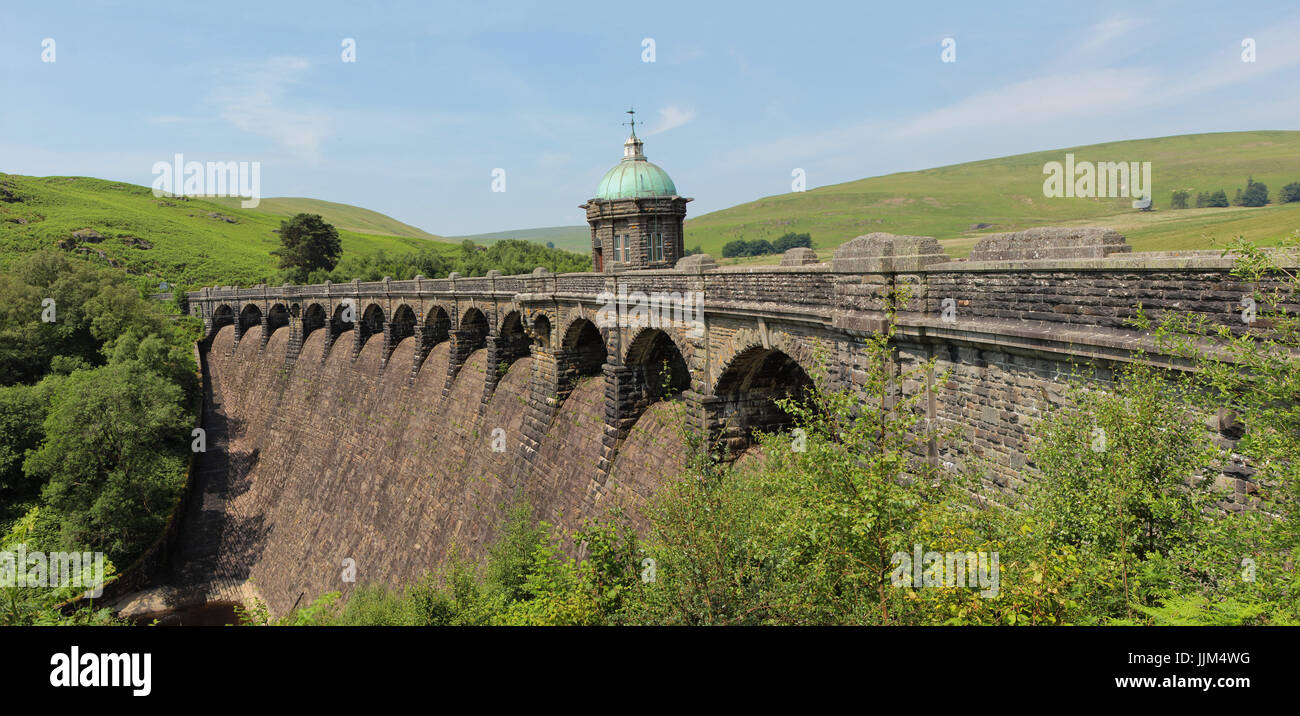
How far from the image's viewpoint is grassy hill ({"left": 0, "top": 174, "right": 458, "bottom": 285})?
9650 cm

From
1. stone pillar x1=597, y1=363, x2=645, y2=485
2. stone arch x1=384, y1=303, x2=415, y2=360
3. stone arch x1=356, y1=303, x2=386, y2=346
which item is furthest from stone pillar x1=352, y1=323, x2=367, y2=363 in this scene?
stone pillar x1=597, y1=363, x2=645, y2=485

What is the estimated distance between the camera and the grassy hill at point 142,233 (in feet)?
317

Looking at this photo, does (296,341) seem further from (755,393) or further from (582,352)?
(755,393)

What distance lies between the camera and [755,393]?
1742 centimetres

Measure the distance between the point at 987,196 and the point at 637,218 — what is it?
127 metres

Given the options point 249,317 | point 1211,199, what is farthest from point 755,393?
point 1211,199

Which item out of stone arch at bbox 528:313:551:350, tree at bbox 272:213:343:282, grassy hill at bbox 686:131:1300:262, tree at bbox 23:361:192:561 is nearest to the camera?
stone arch at bbox 528:313:551:350

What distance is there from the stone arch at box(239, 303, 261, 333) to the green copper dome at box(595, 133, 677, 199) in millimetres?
43406

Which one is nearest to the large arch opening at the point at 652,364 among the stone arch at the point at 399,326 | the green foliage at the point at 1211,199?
the stone arch at the point at 399,326

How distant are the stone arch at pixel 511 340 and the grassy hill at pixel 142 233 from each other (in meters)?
76.6

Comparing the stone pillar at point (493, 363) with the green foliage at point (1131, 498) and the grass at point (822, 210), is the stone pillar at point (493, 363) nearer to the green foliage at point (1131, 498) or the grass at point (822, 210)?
the green foliage at point (1131, 498)

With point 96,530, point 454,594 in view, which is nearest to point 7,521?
point 96,530

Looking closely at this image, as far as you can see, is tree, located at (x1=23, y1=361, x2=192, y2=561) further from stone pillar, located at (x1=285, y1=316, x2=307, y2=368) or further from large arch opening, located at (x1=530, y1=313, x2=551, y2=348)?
large arch opening, located at (x1=530, y1=313, x2=551, y2=348)

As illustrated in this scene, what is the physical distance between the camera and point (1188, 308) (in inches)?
287
